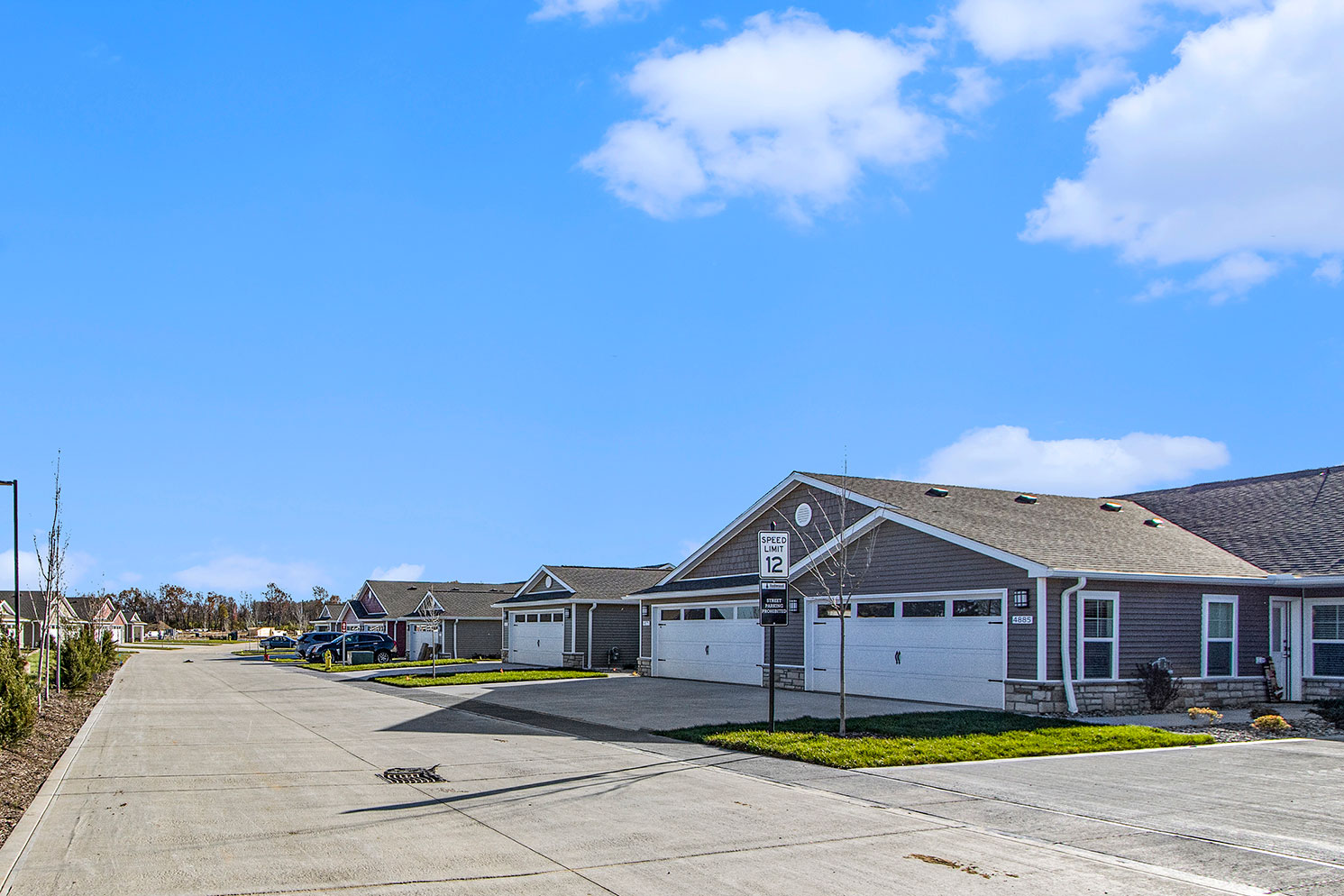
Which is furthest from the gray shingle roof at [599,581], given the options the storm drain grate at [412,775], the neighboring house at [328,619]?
the neighboring house at [328,619]

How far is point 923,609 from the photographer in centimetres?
2181

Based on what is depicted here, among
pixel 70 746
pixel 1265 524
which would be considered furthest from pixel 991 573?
pixel 70 746

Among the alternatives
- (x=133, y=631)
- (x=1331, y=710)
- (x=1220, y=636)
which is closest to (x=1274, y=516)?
(x=1220, y=636)

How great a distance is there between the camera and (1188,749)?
15.3 metres

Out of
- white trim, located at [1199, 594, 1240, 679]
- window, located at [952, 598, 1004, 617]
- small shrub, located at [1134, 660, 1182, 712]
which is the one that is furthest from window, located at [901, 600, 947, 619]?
white trim, located at [1199, 594, 1240, 679]

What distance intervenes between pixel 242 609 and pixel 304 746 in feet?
440

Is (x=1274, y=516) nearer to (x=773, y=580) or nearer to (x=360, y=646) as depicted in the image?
(x=773, y=580)

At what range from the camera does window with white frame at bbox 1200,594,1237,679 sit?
21109 mm

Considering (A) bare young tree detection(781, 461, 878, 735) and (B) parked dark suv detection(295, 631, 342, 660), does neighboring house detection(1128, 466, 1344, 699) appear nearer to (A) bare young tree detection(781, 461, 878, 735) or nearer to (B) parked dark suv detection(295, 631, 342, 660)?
(A) bare young tree detection(781, 461, 878, 735)

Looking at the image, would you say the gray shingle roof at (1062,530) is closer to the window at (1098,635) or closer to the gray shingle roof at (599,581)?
the window at (1098,635)

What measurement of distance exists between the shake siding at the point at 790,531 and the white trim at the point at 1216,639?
7126 mm

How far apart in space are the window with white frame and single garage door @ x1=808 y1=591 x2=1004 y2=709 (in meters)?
4.71

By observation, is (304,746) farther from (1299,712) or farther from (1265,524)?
(1265,524)

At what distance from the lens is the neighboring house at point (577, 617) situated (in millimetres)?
38656
